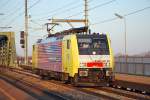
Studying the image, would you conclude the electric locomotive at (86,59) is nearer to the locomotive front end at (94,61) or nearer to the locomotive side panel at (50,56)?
the locomotive front end at (94,61)

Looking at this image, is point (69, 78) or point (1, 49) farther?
point (1, 49)

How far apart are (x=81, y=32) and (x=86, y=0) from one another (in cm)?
1279

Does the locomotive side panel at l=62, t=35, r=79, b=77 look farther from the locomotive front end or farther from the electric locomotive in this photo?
the locomotive front end

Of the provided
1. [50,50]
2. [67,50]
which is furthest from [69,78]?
[50,50]

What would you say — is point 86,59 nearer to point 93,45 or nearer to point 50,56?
point 93,45

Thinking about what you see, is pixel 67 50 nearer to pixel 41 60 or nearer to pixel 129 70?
pixel 41 60

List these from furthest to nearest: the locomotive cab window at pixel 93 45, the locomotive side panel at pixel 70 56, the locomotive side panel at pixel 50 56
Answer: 1. the locomotive side panel at pixel 50 56
2. the locomotive cab window at pixel 93 45
3. the locomotive side panel at pixel 70 56

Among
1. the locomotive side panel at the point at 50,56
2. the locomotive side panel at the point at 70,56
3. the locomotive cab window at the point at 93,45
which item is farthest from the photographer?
the locomotive side panel at the point at 50,56

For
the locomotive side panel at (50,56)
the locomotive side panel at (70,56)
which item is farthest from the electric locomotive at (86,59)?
the locomotive side panel at (50,56)

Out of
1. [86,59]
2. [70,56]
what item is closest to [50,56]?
[70,56]

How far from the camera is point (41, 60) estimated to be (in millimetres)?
32781

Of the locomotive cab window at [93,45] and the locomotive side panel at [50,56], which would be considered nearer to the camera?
the locomotive cab window at [93,45]

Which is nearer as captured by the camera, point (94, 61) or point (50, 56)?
point (94, 61)

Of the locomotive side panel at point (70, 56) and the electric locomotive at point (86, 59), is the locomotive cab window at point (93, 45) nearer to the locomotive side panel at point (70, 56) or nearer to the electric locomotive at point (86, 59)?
the electric locomotive at point (86, 59)
